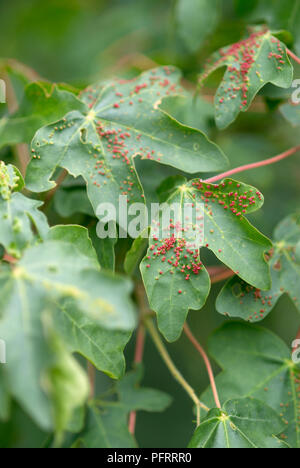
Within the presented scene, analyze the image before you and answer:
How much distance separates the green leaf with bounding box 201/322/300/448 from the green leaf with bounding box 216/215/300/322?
0.40 feet

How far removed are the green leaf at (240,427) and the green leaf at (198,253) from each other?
21cm

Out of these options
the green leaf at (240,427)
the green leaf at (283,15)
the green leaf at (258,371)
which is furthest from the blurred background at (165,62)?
the green leaf at (240,427)

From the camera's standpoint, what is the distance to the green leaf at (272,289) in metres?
1.15

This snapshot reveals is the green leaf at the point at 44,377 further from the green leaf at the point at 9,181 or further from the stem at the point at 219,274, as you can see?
the stem at the point at 219,274

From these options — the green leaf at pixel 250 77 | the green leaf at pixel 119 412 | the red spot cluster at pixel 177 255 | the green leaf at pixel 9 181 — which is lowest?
the green leaf at pixel 119 412

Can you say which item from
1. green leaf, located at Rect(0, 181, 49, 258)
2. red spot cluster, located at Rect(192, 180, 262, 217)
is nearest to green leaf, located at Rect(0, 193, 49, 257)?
green leaf, located at Rect(0, 181, 49, 258)

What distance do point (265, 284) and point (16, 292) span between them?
52cm

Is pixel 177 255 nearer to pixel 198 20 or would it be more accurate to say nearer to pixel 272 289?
pixel 272 289

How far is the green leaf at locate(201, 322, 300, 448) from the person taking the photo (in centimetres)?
117

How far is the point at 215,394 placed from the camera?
3.81ft

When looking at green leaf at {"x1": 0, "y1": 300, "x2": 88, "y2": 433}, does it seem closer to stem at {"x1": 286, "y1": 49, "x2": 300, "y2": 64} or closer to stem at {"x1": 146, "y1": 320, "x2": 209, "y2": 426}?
stem at {"x1": 146, "y1": 320, "x2": 209, "y2": 426}
